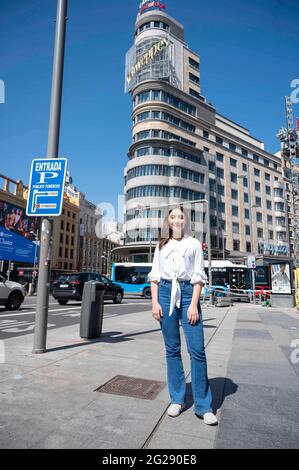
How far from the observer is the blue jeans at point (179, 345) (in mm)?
2693

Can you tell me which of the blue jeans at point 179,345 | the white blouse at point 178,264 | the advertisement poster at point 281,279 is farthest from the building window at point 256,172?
the blue jeans at point 179,345

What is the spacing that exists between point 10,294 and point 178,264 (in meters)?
11.2

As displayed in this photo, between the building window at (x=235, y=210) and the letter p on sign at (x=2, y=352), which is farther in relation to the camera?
the building window at (x=235, y=210)

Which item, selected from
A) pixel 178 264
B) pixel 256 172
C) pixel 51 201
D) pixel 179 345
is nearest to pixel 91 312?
pixel 51 201

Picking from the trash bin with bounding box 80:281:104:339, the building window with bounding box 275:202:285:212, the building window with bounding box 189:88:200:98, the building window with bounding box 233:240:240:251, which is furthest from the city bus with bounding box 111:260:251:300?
the building window with bounding box 275:202:285:212

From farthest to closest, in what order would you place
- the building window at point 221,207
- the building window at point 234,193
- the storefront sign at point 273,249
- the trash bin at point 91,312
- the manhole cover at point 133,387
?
the storefront sign at point 273,249 < the building window at point 234,193 < the building window at point 221,207 < the trash bin at point 91,312 < the manhole cover at point 133,387

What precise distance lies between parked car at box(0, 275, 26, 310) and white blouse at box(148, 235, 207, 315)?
1072 centimetres

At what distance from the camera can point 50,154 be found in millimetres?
5305

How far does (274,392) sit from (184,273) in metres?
1.87

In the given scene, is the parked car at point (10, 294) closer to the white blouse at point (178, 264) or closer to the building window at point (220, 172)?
the white blouse at point (178, 264)

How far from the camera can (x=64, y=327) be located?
25.9 feet

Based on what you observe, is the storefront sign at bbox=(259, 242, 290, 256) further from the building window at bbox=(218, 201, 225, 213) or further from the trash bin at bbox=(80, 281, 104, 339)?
the trash bin at bbox=(80, 281, 104, 339)

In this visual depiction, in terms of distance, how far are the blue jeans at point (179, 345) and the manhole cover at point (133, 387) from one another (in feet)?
1.52
